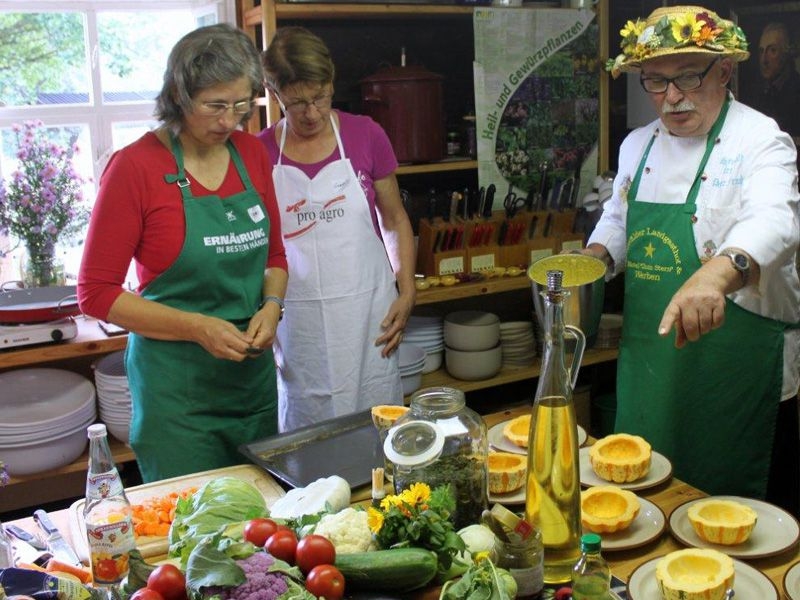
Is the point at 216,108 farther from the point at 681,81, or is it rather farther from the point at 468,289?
the point at 468,289

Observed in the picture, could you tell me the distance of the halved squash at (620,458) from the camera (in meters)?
1.70

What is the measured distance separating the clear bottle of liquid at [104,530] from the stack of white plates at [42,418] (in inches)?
57.0

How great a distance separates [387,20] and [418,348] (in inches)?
51.2

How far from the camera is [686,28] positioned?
7.28 feet

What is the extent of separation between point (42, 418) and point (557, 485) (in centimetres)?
200

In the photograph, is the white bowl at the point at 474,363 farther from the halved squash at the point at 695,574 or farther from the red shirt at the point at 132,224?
the halved squash at the point at 695,574

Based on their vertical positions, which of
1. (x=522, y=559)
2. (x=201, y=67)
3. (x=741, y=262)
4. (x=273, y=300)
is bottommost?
(x=522, y=559)

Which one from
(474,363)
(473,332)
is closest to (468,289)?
(473,332)

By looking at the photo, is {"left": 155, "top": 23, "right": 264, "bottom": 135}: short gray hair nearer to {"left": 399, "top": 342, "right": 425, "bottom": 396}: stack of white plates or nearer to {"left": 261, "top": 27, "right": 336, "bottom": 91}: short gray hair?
{"left": 261, "top": 27, "right": 336, "bottom": 91}: short gray hair

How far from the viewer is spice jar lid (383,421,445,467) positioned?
1.46 meters

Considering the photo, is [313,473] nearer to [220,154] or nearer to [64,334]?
[220,154]

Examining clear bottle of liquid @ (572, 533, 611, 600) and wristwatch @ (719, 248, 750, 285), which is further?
wristwatch @ (719, 248, 750, 285)

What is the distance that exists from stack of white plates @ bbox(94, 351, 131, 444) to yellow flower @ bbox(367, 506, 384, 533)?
180 cm

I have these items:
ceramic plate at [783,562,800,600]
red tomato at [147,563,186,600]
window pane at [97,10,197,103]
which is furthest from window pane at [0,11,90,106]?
ceramic plate at [783,562,800,600]
